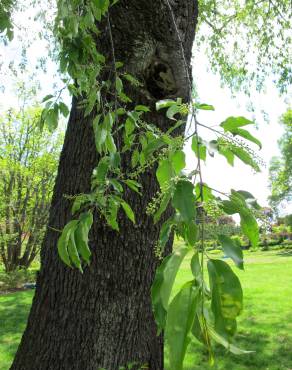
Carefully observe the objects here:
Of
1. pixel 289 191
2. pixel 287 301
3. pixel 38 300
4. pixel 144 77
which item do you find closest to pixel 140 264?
pixel 38 300

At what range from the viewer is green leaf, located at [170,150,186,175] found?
0.87 metres

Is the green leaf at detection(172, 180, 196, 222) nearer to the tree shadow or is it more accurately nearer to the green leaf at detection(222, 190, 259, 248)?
the green leaf at detection(222, 190, 259, 248)

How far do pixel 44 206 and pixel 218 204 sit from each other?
12.8 metres

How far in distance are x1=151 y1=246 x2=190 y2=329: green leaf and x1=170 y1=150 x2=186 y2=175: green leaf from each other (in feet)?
0.75

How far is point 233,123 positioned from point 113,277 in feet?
4.81

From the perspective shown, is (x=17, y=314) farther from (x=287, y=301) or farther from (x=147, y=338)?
(x=147, y=338)

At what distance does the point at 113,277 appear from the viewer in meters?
2.13

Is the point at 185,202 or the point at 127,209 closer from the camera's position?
the point at 185,202

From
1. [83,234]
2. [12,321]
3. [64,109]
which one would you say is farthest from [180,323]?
[12,321]

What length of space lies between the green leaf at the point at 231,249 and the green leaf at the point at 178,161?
0.21 m

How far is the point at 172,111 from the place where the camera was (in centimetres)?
87

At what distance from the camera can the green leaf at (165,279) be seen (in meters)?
0.62

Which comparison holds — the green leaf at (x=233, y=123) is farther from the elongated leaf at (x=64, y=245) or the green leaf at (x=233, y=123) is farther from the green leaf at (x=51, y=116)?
the green leaf at (x=51, y=116)

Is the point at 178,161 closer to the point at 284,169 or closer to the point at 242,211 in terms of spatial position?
the point at 242,211
